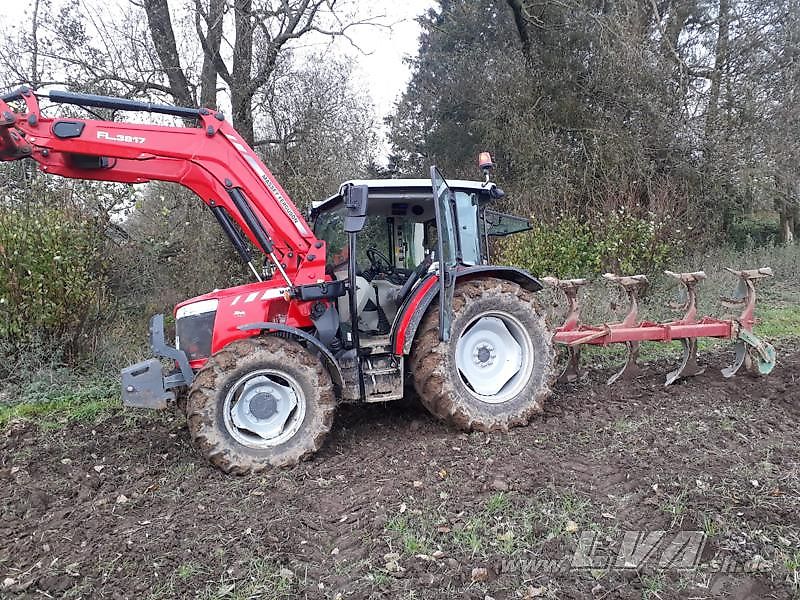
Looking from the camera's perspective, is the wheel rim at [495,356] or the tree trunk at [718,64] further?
the tree trunk at [718,64]

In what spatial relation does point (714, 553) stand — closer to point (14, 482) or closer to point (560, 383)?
point (560, 383)

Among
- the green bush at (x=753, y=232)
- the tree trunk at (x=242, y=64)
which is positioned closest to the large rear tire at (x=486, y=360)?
the tree trunk at (x=242, y=64)

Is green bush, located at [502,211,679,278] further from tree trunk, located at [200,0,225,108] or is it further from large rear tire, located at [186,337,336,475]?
large rear tire, located at [186,337,336,475]

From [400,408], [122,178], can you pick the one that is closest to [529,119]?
[400,408]

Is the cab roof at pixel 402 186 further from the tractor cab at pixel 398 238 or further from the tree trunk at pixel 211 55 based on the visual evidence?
the tree trunk at pixel 211 55

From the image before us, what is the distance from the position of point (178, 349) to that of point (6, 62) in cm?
731

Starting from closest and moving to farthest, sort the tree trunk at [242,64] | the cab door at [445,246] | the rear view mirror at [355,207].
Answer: the rear view mirror at [355,207]
the cab door at [445,246]
the tree trunk at [242,64]

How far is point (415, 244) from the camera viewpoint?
5348 millimetres

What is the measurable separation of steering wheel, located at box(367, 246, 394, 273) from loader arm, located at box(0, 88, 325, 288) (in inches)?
27.5

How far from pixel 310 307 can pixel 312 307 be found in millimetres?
18

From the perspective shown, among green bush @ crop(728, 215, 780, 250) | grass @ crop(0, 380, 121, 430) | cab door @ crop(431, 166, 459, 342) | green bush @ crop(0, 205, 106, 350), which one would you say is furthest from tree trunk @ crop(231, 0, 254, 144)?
green bush @ crop(728, 215, 780, 250)

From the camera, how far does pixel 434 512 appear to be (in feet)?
11.2

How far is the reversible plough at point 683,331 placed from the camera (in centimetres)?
554

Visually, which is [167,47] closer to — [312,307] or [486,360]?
[312,307]
